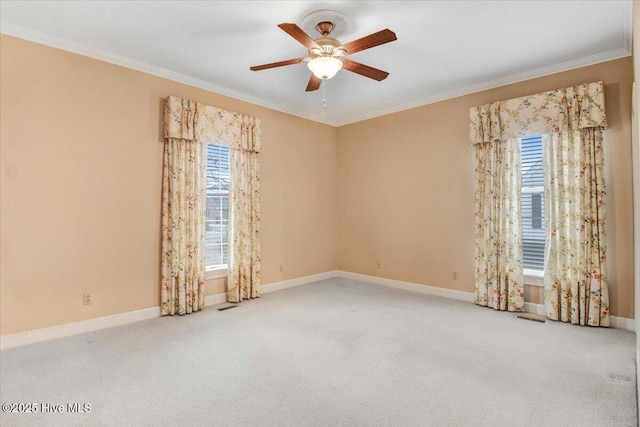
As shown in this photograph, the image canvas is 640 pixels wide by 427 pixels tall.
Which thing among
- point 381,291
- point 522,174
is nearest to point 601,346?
point 522,174

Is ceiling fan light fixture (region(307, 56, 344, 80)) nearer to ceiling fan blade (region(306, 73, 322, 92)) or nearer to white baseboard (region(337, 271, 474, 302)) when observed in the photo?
ceiling fan blade (region(306, 73, 322, 92))

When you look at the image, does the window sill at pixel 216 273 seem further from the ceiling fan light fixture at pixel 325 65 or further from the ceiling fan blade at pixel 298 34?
the ceiling fan blade at pixel 298 34

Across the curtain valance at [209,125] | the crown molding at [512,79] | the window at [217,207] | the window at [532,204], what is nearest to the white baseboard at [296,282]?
the window at [217,207]

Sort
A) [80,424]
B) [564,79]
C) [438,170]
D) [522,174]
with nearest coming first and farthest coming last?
[80,424] < [564,79] < [522,174] < [438,170]

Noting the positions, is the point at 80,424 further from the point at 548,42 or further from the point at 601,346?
the point at 548,42

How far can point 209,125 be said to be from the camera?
13.6 feet

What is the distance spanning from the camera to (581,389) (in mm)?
2234

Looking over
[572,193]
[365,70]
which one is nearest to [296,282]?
[365,70]

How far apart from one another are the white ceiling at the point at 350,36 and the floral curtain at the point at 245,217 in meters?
0.75

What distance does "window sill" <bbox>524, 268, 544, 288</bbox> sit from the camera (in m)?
3.87

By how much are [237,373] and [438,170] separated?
3.77m

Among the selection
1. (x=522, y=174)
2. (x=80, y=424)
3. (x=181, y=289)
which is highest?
(x=522, y=174)

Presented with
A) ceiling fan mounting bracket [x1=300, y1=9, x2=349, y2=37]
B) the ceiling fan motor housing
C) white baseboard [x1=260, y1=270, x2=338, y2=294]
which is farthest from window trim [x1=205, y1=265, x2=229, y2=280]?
ceiling fan mounting bracket [x1=300, y1=9, x2=349, y2=37]

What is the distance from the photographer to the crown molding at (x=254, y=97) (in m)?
2.98
